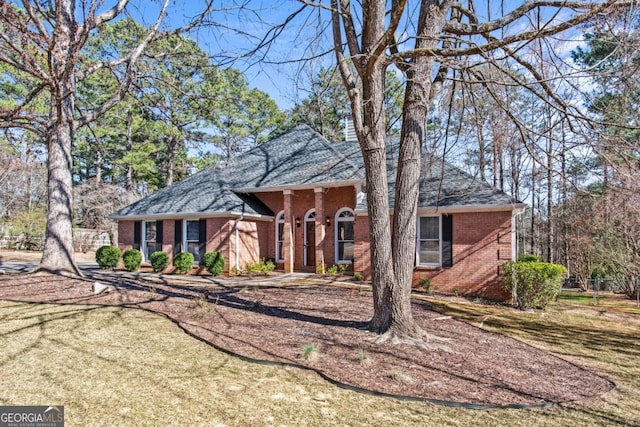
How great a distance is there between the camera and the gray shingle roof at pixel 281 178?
1341cm

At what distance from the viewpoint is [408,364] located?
190 inches

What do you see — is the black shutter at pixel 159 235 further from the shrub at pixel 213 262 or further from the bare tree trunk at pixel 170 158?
the bare tree trunk at pixel 170 158

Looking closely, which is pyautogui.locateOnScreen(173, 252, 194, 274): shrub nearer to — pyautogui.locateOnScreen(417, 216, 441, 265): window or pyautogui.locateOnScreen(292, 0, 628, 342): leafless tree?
pyautogui.locateOnScreen(417, 216, 441, 265): window

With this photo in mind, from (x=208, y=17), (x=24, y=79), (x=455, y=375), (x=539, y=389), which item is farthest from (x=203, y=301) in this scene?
(x=24, y=79)

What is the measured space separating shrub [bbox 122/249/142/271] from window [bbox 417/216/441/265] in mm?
11305

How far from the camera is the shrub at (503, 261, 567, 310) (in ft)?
32.4

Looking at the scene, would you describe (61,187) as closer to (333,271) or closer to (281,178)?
(281,178)

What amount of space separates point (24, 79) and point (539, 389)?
1091 inches

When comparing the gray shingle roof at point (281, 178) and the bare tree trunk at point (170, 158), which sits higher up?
the bare tree trunk at point (170, 158)

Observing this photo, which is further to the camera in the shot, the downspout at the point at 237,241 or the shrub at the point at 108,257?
the shrub at the point at 108,257

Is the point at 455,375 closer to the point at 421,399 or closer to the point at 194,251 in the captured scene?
the point at 421,399

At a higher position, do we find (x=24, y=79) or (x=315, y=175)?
(x=24, y=79)

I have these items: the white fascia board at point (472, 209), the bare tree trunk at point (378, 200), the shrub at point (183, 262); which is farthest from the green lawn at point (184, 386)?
the shrub at point (183, 262)

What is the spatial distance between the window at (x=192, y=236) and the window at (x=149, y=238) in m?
1.95
